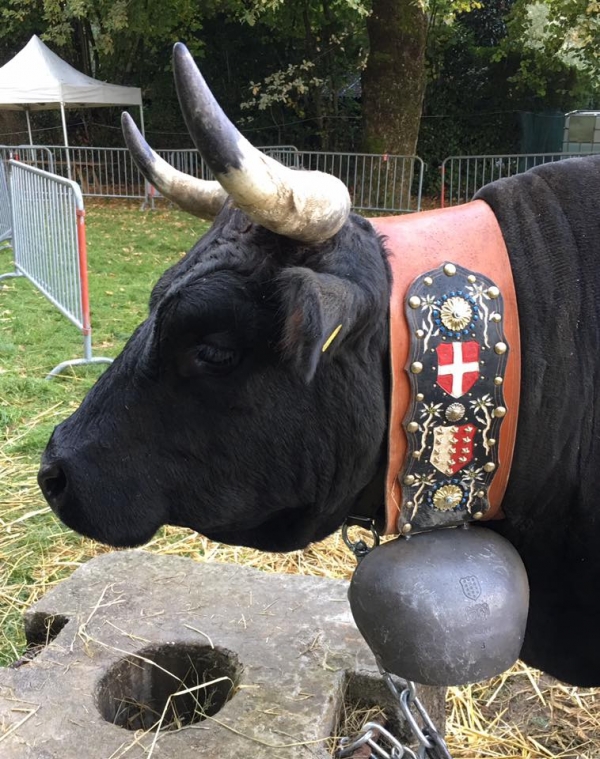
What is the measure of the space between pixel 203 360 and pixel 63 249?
5.98m

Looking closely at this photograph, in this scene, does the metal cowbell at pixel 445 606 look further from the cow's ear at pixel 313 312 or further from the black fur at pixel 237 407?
the cow's ear at pixel 313 312

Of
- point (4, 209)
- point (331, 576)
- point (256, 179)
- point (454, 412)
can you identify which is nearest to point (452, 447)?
point (454, 412)

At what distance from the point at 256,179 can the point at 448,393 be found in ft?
2.07

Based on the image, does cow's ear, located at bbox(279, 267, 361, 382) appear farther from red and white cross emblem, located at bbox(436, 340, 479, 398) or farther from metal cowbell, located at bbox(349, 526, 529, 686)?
metal cowbell, located at bbox(349, 526, 529, 686)

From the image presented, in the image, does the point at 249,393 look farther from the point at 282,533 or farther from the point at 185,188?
the point at 185,188

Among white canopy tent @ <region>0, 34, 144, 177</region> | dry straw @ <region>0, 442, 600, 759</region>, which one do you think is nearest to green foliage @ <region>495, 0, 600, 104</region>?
white canopy tent @ <region>0, 34, 144, 177</region>

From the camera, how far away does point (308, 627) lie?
9.95 ft

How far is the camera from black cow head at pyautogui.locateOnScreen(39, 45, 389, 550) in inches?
63.4

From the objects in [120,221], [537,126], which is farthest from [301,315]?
[537,126]

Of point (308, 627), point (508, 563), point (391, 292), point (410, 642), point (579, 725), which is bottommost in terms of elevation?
point (579, 725)

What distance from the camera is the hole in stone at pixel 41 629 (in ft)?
10.1

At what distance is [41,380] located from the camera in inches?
250

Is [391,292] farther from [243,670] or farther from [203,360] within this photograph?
[243,670]

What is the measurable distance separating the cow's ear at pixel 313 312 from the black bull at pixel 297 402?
1 centimetres
